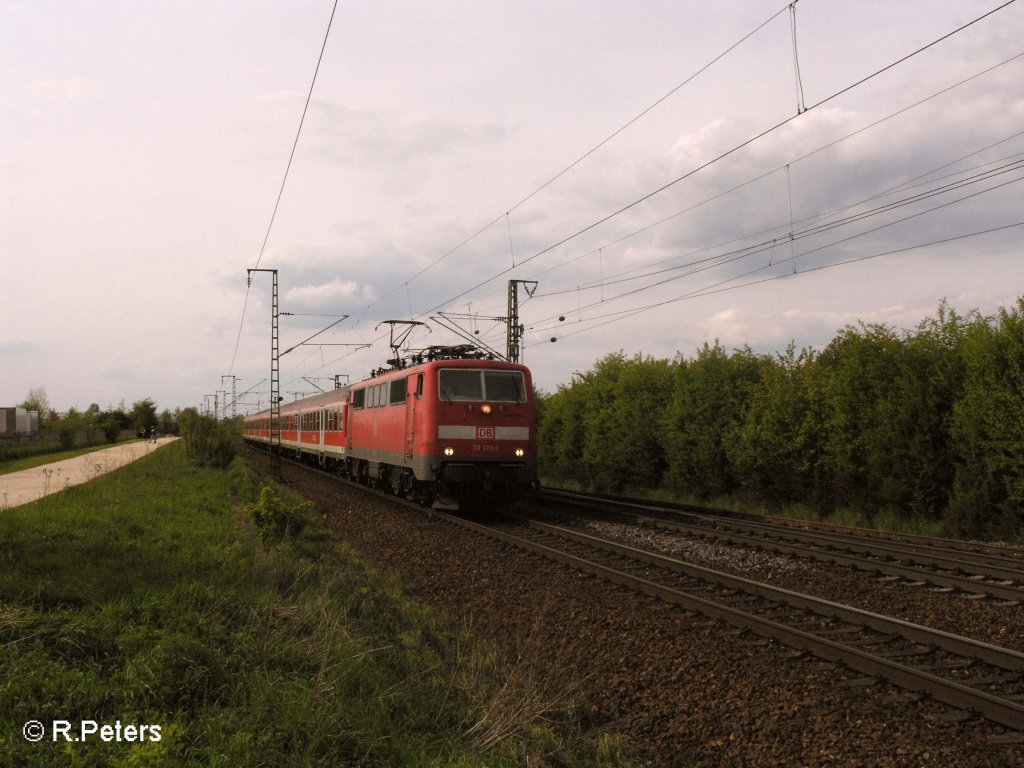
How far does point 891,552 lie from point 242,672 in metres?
8.59

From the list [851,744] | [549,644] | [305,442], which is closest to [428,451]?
[549,644]

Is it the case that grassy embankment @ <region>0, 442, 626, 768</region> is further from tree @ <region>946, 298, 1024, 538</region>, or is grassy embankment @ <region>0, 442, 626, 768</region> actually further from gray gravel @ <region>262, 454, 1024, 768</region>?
tree @ <region>946, 298, 1024, 538</region>

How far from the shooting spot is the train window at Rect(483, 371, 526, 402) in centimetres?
1502

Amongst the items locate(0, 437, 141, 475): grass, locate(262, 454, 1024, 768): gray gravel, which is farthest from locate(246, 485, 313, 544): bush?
locate(0, 437, 141, 475): grass

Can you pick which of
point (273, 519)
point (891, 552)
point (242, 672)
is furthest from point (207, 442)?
point (242, 672)

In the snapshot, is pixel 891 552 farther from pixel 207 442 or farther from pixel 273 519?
pixel 207 442

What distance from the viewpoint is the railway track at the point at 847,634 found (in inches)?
199

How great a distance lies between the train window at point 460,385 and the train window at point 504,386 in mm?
171

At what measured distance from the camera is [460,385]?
48.6 ft

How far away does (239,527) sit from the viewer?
11711 mm

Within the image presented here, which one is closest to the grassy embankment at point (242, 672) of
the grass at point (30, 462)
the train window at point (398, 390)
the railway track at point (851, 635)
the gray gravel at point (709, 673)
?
the gray gravel at point (709, 673)

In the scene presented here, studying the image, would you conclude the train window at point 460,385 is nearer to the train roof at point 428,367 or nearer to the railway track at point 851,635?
the train roof at point 428,367

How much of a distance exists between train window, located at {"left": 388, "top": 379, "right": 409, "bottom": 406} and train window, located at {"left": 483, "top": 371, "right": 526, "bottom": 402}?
206cm

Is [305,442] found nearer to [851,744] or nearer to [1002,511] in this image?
[1002,511]
